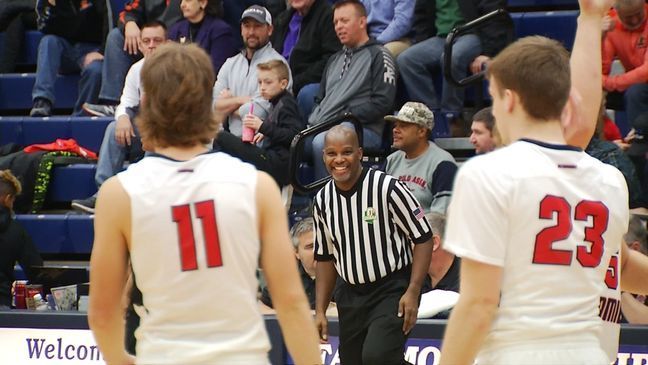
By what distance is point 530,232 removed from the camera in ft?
10.2

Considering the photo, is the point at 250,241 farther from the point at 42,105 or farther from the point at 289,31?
the point at 42,105

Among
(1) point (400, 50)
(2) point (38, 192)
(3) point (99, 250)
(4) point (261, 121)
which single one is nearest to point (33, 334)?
(4) point (261, 121)

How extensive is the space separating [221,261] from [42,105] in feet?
29.9

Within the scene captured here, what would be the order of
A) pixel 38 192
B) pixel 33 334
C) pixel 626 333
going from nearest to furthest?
pixel 626 333 < pixel 33 334 < pixel 38 192

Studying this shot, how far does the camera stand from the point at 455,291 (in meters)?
7.17

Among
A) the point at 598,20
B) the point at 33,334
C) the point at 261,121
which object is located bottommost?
the point at 33,334

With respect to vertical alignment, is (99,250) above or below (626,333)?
above

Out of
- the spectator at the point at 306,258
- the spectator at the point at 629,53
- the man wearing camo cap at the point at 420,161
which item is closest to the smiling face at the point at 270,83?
the man wearing camo cap at the point at 420,161

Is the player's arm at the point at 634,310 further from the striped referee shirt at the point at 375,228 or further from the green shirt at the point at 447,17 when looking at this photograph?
the green shirt at the point at 447,17

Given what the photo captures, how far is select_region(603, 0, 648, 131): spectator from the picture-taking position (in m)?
8.94

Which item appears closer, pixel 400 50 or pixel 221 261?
pixel 221 261

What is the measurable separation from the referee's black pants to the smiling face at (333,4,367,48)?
3.36 meters

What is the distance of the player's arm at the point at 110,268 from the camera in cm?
305

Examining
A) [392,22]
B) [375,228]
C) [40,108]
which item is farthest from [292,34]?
[375,228]
